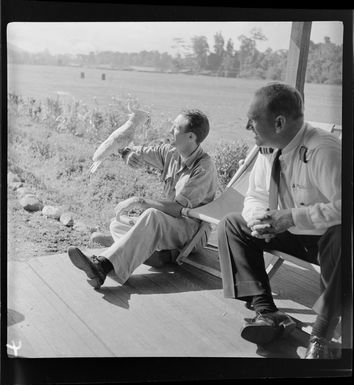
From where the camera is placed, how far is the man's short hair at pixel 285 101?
3.89 meters

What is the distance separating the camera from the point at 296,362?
3.98m

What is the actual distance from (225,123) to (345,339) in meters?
1.28

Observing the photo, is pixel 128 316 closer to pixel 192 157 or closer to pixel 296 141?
pixel 192 157

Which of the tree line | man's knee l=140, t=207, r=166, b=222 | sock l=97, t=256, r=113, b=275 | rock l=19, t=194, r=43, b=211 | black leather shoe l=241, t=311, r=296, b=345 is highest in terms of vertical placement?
the tree line

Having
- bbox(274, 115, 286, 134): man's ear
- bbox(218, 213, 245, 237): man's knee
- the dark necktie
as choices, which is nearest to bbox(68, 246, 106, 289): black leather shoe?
bbox(218, 213, 245, 237): man's knee

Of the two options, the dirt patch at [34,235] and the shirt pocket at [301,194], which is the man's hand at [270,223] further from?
the dirt patch at [34,235]

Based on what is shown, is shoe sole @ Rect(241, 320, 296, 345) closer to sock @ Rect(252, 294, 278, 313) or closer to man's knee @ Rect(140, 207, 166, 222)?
sock @ Rect(252, 294, 278, 313)

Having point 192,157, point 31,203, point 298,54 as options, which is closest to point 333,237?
point 192,157

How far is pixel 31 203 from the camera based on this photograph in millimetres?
4078

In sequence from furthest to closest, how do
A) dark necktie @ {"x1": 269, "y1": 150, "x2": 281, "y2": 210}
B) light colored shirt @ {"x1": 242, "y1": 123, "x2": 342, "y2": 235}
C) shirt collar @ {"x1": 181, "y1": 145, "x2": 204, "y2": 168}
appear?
1. shirt collar @ {"x1": 181, "y1": 145, "x2": 204, "y2": 168}
2. dark necktie @ {"x1": 269, "y1": 150, "x2": 281, "y2": 210}
3. light colored shirt @ {"x1": 242, "y1": 123, "x2": 342, "y2": 235}

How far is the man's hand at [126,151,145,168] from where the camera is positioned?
13.4 feet

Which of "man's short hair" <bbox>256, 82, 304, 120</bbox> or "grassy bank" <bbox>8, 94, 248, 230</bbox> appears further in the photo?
"grassy bank" <bbox>8, 94, 248, 230</bbox>

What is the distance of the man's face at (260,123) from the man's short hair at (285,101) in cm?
4

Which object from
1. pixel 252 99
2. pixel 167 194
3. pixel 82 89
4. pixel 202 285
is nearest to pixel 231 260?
pixel 202 285
